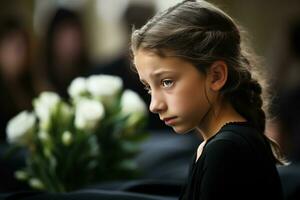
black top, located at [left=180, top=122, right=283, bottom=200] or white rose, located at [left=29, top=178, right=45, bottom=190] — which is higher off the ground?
black top, located at [left=180, top=122, right=283, bottom=200]

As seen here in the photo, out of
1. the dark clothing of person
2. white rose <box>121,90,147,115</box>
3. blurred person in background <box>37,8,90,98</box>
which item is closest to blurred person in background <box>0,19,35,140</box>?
blurred person in background <box>37,8,90,98</box>

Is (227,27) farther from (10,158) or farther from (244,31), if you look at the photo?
(10,158)

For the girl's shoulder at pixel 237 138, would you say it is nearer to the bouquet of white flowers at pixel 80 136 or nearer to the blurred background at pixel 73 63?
the bouquet of white flowers at pixel 80 136

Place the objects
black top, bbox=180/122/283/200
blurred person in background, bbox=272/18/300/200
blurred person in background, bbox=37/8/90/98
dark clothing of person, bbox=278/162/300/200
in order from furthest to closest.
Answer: blurred person in background, bbox=37/8/90/98 < blurred person in background, bbox=272/18/300/200 < dark clothing of person, bbox=278/162/300/200 < black top, bbox=180/122/283/200

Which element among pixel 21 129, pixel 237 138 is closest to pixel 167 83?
pixel 237 138

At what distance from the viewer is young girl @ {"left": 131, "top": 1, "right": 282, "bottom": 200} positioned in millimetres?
1418

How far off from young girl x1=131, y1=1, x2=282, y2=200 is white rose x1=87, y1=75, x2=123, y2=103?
69 centimetres

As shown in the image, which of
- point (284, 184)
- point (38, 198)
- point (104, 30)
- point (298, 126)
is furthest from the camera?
point (104, 30)

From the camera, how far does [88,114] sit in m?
2.12

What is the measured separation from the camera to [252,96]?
1576 mm

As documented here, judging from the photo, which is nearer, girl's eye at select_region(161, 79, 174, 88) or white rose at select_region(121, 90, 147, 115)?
girl's eye at select_region(161, 79, 174, 88)

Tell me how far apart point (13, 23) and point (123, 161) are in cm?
206

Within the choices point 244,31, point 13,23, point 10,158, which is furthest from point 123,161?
point 13,23

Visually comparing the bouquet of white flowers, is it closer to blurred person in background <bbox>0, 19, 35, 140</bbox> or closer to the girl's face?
the girl's face
